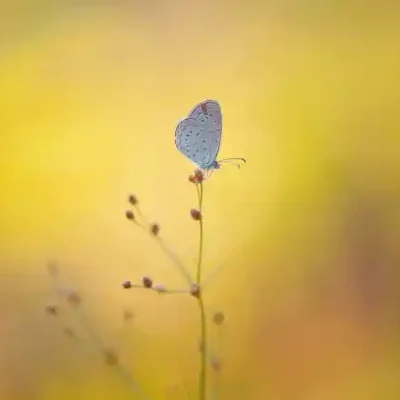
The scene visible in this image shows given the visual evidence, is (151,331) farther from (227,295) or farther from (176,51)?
(176,51)

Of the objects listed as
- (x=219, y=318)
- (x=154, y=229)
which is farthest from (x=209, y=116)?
(x=219, y=318)

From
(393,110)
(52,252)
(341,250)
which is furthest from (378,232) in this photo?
(52,252)

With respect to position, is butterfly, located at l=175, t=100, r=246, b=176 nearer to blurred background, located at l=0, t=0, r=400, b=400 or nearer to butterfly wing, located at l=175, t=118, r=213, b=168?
butterfly wing, located at l=175, t=118, r=213, b=168

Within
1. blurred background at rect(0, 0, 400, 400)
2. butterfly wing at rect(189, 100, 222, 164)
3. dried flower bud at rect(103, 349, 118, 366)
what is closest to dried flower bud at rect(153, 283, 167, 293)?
blurred background at rect(0, 0, 400, 400)

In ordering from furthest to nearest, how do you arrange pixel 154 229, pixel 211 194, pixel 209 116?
pixel 211 194
pixel 154 229
pixel 209 116

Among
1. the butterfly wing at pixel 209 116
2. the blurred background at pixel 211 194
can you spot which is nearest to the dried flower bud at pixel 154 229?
the blurred background at pixel 211 194

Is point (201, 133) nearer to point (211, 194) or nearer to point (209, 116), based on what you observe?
point (209, 116)

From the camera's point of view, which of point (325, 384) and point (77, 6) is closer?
point (325, 384)

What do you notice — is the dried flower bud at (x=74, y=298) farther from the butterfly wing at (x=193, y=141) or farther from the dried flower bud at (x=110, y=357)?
the butterfly wing at (x=193, y=141)
